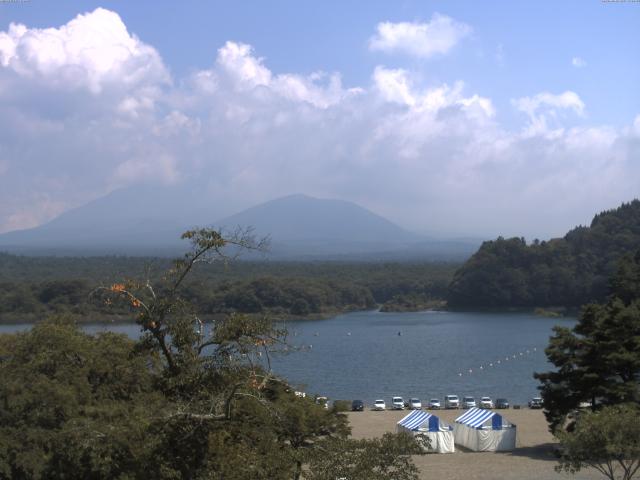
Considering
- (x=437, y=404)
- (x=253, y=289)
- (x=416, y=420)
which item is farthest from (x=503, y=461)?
(x=253, y=289)

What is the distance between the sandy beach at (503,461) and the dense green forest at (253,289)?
840 inches

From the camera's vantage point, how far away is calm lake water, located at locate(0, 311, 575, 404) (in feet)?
91.7

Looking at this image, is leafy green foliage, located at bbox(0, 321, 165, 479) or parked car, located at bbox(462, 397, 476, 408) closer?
leafy green foliage, located at bbox(0, 321, 165, 479)

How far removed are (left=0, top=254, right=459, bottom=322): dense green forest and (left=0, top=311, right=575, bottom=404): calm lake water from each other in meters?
2.19

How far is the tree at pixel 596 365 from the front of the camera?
563 inches

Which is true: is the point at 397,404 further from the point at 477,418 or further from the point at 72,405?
the point at 72,405

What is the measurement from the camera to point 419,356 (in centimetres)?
3662

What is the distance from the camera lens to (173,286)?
5.94m

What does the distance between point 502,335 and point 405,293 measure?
2205 centimetres

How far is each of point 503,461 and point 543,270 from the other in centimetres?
4641

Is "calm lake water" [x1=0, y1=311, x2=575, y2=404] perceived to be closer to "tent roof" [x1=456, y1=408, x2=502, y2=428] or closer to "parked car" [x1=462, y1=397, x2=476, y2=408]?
"parked car" [x1=462, y1=397, x2=476, y2=408]

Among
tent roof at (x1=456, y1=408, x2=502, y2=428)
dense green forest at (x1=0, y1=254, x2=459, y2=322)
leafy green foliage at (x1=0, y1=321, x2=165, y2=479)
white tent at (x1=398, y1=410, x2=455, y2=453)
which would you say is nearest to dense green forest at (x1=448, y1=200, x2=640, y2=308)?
dense green forest at (x1=0, y1=254, x2=459, y2=322)

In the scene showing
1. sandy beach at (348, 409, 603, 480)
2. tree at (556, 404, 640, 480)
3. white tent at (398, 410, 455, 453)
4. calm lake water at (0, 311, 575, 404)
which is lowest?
calm lake water at (0, 311, 575, 404)

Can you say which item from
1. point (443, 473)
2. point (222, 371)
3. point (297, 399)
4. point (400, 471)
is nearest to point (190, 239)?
point (222, 371)
